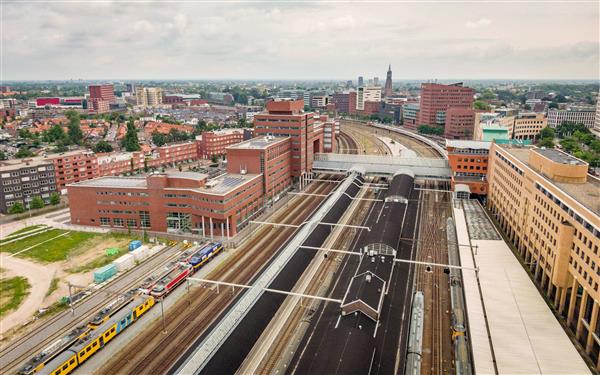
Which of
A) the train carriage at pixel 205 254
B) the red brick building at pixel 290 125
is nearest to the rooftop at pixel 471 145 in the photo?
A: the red brick building at pixel 290 125

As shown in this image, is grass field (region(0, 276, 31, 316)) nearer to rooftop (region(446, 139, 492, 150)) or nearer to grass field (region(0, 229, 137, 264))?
grass field (region(0, 229, 137, 264))

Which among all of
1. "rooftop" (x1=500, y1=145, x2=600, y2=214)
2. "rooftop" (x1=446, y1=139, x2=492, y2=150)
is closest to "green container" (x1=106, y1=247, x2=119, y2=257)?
"rooftop" (x1=500, y1=145, x2=600, y2=214)

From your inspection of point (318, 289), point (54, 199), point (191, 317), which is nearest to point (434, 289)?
point (318, 289)

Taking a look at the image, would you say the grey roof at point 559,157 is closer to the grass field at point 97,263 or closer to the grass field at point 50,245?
the grass field at point 97,263

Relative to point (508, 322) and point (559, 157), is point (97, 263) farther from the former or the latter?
point (559, 157)

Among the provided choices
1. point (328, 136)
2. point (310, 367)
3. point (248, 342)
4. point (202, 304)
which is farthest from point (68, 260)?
point (328, 136)

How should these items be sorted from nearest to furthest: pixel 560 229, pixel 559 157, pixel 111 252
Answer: pixel 560 229
pixel 559 157
pixel 111 252

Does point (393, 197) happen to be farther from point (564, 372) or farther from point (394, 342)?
point (564, 372)
